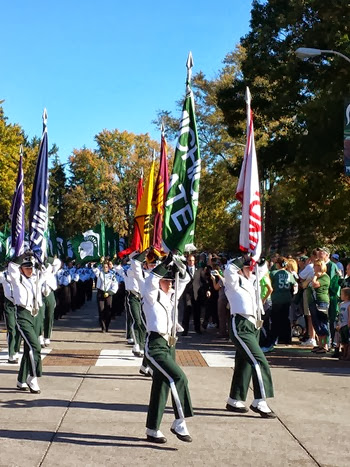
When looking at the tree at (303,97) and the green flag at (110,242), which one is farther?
the green flag at (110,242)

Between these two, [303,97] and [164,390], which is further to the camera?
[303,97]

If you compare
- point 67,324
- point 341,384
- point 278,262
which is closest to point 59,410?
point 341,384

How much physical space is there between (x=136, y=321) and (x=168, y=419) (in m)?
5.33

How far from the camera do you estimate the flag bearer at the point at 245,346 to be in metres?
8.01

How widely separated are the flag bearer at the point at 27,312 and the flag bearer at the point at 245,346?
278 centimetres

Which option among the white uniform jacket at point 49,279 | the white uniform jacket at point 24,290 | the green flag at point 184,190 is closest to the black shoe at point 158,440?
the green flag at point 184,190

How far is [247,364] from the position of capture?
8172 millimetres

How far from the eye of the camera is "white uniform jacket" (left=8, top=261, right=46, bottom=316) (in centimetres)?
970

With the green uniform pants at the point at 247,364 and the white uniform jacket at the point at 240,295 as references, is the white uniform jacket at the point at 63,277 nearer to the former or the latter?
the white uniform jacket at the point at 240,295

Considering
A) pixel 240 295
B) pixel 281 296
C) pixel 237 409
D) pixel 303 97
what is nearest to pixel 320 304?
pixel 281 296

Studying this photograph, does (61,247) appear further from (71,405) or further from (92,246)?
(71,405)

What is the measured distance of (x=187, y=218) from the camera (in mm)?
8477

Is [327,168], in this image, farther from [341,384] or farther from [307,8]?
[341,384]

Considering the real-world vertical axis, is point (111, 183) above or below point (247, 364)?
above
